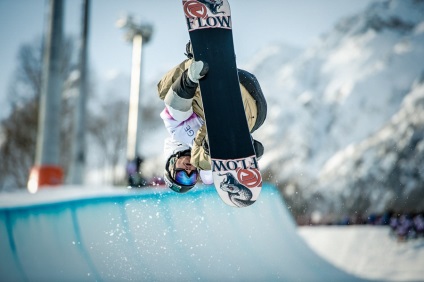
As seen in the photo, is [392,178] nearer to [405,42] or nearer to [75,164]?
[75,164]

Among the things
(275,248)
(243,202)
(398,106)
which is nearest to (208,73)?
(243,202)

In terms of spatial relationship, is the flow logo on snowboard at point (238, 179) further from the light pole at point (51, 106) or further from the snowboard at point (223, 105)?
the light pole at point (51, 106)

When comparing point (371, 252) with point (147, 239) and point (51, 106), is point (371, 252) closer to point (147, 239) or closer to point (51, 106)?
point (147, 239)

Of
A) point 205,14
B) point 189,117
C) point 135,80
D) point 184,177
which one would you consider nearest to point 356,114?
point 135,80

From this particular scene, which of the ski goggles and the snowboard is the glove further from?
the ski goggles

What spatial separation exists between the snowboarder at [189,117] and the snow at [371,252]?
3.70 meters

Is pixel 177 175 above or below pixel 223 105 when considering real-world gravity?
below

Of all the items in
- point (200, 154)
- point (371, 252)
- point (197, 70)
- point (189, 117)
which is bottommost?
point (371, 252)

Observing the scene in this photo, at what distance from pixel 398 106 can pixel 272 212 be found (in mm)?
14123

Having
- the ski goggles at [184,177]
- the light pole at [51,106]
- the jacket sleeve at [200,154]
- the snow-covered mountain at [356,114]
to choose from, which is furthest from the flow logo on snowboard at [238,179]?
the snow-covered mountain at [356,114]

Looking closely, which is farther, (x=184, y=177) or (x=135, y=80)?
(x=135, y=80)

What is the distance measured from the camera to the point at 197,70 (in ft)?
10.5

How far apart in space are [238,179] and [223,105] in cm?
55

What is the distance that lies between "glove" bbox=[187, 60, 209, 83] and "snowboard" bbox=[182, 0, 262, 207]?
0.06m
